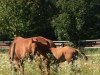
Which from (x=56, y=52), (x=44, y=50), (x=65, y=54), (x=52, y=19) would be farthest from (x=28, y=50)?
(x=52, y=19)

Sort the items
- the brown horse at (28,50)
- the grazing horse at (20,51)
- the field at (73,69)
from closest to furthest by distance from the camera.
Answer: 1. the field at (73,69)
2. the brown horse at (28,50)
3. the grazing horse at (20,51)

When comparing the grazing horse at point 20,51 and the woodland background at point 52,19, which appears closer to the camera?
the grazing horse at point 20,51

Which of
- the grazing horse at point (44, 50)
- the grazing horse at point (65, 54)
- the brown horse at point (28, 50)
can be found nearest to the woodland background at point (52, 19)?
the grazing horse at point (65, 54)

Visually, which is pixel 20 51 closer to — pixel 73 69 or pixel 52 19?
pixel 73 69

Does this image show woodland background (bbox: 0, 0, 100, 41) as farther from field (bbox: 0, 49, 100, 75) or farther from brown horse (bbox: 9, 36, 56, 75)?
field (bbox: 0, 49, 100, 75)

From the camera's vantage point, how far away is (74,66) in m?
8.82

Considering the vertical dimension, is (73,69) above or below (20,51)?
below

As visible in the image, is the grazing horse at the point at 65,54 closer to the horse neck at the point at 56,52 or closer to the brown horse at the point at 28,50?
the horse neck at the point at 56,52

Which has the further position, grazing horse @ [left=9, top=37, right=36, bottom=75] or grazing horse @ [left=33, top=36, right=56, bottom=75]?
grazing horse @ [left=9, top=37, right=36, bottom=75]

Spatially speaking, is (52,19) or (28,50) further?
(52,19)

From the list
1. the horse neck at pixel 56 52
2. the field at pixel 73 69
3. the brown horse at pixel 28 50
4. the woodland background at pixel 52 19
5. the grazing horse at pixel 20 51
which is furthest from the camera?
the woodland background at pixel 52 19

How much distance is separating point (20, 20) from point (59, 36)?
10.8ft

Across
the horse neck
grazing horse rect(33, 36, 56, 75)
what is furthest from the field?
the horse neck

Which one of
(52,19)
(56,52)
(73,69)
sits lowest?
(73,69)
